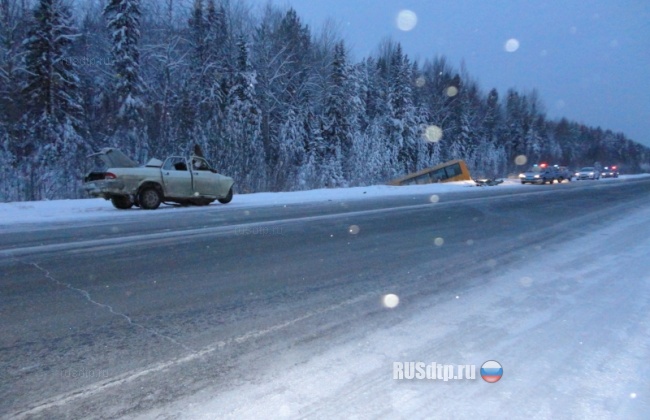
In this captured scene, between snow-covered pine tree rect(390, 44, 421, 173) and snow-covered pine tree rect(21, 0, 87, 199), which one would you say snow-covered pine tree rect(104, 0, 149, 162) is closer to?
snow-covered pine tree rect(21, 0, 87, 199)

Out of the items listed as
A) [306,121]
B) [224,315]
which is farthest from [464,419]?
[306,121]

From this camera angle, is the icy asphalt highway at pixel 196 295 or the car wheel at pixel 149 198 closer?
the icy asphalt highway at pixel 196 295

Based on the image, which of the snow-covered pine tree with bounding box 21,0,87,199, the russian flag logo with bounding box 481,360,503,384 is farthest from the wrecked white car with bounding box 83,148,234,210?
the snow-covered pine tree with bounding box 21,0,87,199

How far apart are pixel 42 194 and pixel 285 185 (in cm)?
1141

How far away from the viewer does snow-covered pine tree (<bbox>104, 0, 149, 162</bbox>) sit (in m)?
28.2

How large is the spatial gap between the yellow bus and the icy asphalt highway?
79.5 feet

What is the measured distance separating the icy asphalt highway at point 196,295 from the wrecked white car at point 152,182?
3.30 metres

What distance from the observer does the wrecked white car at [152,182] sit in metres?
13.8

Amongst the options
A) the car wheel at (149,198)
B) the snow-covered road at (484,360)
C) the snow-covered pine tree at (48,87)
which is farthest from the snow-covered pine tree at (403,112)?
the snow-covered road at (484,360)

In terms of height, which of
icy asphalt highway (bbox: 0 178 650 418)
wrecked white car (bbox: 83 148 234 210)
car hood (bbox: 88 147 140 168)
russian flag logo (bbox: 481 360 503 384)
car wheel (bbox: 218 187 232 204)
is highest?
car hood (bbox: 88 147 140 168)

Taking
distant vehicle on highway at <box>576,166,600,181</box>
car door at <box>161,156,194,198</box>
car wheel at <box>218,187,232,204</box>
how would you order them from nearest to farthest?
car door at <box>161,156,194,198</box> < car wheel at <box>218,187,232,204</box> < distant vehicle on highway at <box>576,166,600,181</box>

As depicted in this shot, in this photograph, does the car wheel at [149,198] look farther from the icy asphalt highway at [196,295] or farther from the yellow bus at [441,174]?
the yellow bus at [441,174]

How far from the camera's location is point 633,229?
430 inches

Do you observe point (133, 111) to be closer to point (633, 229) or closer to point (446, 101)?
point (633, 229)
